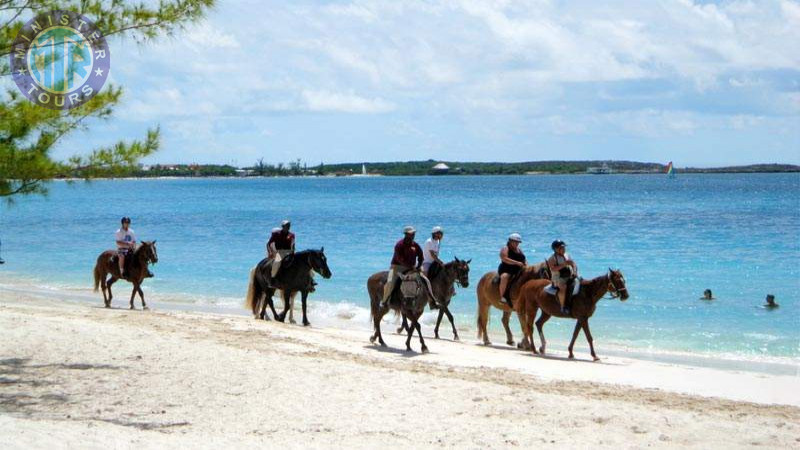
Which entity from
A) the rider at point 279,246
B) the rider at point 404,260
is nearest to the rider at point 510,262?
the rider at point 404,260

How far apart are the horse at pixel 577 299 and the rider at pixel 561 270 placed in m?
0.18

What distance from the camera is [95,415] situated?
998 cm

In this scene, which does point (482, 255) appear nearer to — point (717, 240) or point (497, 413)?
point (717, 240)

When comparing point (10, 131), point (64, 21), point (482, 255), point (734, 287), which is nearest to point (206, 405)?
point (10, 131)

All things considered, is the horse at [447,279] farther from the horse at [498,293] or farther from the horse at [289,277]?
the horse at [289,277]

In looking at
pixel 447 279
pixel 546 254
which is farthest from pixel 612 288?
pixel 546 254

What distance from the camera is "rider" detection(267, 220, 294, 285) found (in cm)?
1932

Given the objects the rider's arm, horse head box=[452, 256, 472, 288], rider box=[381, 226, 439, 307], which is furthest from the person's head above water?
rider box=[381, 226, 439, 307]

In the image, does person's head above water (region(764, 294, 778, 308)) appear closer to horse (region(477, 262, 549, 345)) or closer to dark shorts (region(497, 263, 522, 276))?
horse (region(477, 262, 549, 345))

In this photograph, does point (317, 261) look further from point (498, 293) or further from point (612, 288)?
point (612, 288)

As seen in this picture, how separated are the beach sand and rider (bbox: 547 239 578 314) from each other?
3.88 ft

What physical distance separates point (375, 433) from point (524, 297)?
7.63 m

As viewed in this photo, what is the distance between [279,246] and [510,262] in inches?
197

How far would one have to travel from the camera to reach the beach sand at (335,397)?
968 centimetres
